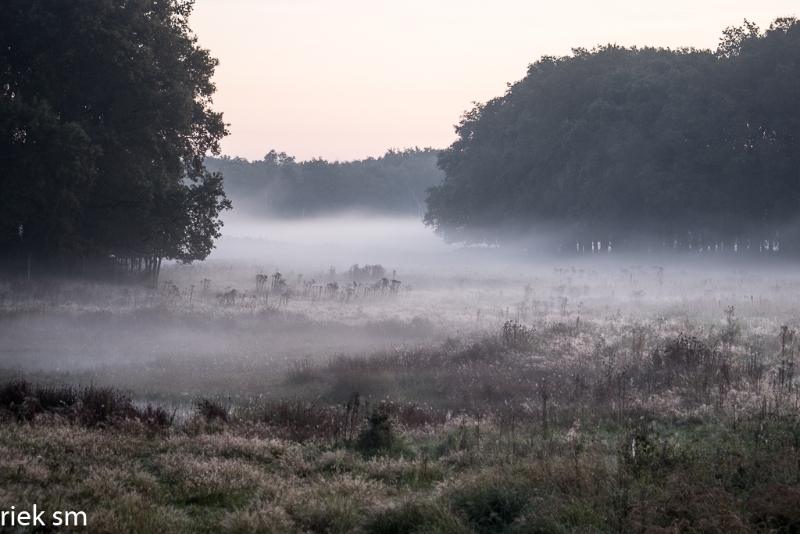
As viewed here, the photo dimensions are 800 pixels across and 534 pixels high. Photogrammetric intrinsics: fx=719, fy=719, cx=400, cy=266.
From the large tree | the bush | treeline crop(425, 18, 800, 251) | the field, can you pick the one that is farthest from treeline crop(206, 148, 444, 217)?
the bush

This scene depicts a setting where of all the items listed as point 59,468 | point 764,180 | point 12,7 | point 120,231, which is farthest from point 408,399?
point 764,180

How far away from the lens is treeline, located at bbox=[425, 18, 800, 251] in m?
46.2

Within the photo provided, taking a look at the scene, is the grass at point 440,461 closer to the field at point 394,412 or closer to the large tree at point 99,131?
the field at point 394,412

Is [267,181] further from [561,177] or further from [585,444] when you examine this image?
[585,444]

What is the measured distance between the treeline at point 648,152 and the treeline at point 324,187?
6184 cm

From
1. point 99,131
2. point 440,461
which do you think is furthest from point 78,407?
point 99,131

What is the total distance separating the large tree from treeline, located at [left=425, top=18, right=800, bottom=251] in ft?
105

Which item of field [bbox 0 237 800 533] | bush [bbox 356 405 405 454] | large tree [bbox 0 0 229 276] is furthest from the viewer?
large tree [bbox 0 0 229 276]

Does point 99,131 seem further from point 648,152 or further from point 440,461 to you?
point 648,152

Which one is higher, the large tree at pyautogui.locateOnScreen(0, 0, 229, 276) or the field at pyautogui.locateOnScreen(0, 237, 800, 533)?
the large tree at pyautogui.locateOnScreen(0, 0, 229, 276)

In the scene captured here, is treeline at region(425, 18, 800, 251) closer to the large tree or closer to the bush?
the large tree

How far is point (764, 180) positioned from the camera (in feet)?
151

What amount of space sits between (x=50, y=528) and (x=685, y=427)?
8.77m

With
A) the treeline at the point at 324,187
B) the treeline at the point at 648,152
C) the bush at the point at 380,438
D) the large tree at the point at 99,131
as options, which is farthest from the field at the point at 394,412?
the treeline at the point at 324,187
